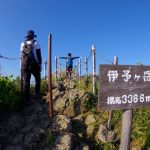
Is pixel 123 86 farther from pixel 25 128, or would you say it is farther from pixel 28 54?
pixel 28 54

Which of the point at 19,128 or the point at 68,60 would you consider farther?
the point at 68,60

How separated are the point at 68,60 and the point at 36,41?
6.16 meters

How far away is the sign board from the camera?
5566 mm

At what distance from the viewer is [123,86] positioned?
574cm

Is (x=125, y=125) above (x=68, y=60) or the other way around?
the other way around

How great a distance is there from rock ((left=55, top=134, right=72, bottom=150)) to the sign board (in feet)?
9.78

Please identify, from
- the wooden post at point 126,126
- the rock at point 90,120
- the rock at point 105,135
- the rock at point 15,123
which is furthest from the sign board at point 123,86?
the rock at point 15,123

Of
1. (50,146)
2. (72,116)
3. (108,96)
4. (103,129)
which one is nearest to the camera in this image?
(108,96)

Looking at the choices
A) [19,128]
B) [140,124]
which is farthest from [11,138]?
[140,124]

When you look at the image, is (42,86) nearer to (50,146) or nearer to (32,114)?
(32,114)

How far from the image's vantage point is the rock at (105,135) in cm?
883

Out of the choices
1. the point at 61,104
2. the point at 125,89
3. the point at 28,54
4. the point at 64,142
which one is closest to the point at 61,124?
the point at 64,142

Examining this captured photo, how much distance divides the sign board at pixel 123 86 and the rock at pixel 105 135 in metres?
3.11

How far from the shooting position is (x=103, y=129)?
907 centimetres
